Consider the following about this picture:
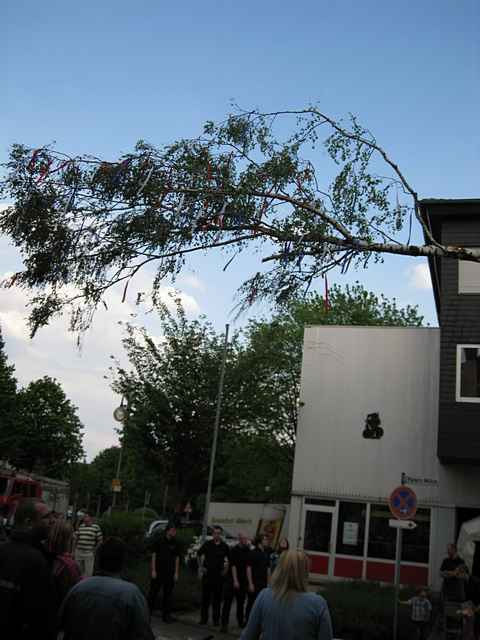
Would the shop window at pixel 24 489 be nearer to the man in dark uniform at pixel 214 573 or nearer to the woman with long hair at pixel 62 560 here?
the man in dark uniform at pixel 214 573

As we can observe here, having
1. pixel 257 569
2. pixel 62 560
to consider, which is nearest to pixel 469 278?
pixel 257 569

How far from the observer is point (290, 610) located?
187 inches

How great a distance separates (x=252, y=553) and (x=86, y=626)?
1026cm

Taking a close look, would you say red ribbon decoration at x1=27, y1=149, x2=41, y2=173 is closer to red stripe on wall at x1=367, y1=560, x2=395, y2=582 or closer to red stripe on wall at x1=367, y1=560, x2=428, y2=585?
red stripe on wall at x1=367, y1=560, x2=428, y2=585

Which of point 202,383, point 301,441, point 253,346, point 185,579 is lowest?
point 185,579

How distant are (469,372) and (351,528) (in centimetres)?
626

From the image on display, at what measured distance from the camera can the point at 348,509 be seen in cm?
2433

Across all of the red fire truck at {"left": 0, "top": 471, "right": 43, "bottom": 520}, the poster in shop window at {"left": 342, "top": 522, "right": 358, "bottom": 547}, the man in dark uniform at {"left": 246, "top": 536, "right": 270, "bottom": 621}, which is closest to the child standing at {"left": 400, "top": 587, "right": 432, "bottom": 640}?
the man in dark uniform at {"left": 246, "top": 536, "right": 270, "bottom": 621}

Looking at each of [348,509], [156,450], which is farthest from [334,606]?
[156,450]

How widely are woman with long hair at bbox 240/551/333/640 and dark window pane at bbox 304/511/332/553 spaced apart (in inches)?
791

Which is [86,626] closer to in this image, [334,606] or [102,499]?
[334,606]

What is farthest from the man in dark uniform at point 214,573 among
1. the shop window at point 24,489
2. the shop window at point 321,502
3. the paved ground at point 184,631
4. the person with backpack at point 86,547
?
the shop window at point 24,489

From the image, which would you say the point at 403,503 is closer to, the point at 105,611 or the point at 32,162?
the point at 32,162

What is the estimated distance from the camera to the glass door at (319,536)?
2406 centimetres
